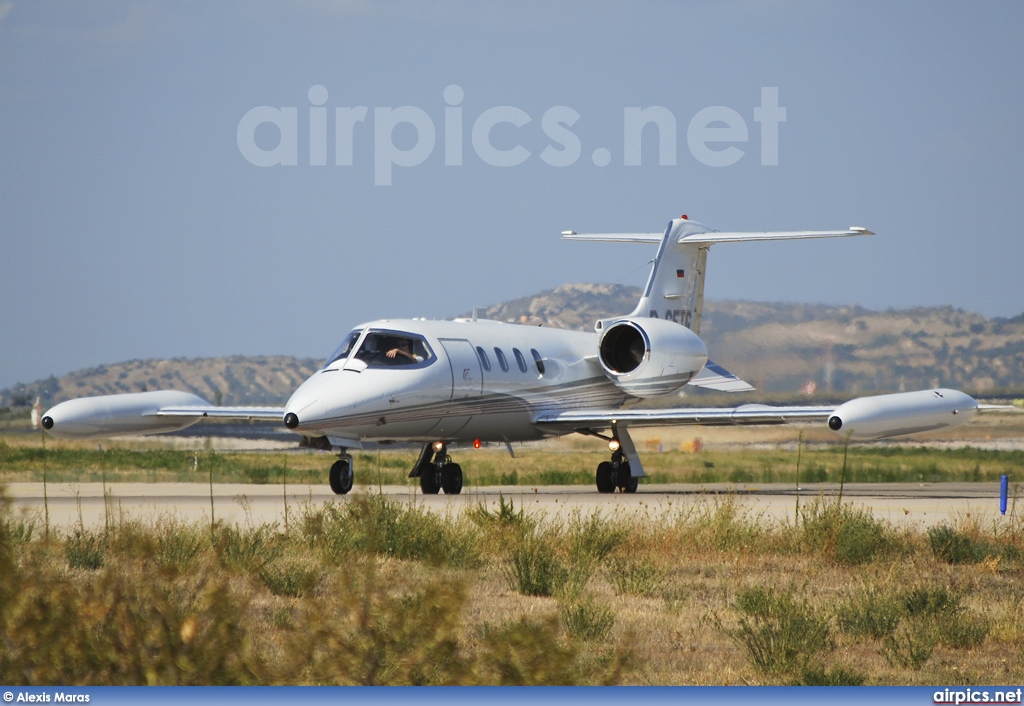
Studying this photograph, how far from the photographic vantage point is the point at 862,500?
70.9 feet

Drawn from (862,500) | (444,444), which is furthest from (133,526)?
(862,500)

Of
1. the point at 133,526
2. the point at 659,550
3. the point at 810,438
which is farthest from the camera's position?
the point at 810,438

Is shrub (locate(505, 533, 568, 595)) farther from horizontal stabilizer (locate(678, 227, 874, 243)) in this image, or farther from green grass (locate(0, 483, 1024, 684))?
horizontal stabilizer (locate(678, 227, 874, 243))

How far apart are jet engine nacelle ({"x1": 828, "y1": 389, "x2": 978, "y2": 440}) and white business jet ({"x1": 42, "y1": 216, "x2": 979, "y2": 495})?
2cm

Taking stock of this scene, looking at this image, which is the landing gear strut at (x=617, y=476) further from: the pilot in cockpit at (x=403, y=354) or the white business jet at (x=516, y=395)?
the pilot in cockpit at (x=403, y=354)

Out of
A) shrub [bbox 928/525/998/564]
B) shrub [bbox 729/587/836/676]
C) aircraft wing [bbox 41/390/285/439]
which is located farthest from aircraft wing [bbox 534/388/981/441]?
shrub [bbox 729/587/836/676]

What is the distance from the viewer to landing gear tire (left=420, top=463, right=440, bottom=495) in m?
23.0

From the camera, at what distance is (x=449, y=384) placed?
71.7ft

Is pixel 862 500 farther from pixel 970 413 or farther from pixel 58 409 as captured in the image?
pixel 58 409

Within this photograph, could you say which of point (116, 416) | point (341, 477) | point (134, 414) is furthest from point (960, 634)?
point (134, 414)

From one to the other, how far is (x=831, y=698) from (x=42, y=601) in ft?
12.5

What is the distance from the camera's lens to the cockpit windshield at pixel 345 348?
21.1 metres

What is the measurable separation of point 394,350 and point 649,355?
227 inches

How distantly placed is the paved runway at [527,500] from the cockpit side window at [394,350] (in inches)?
80.7
